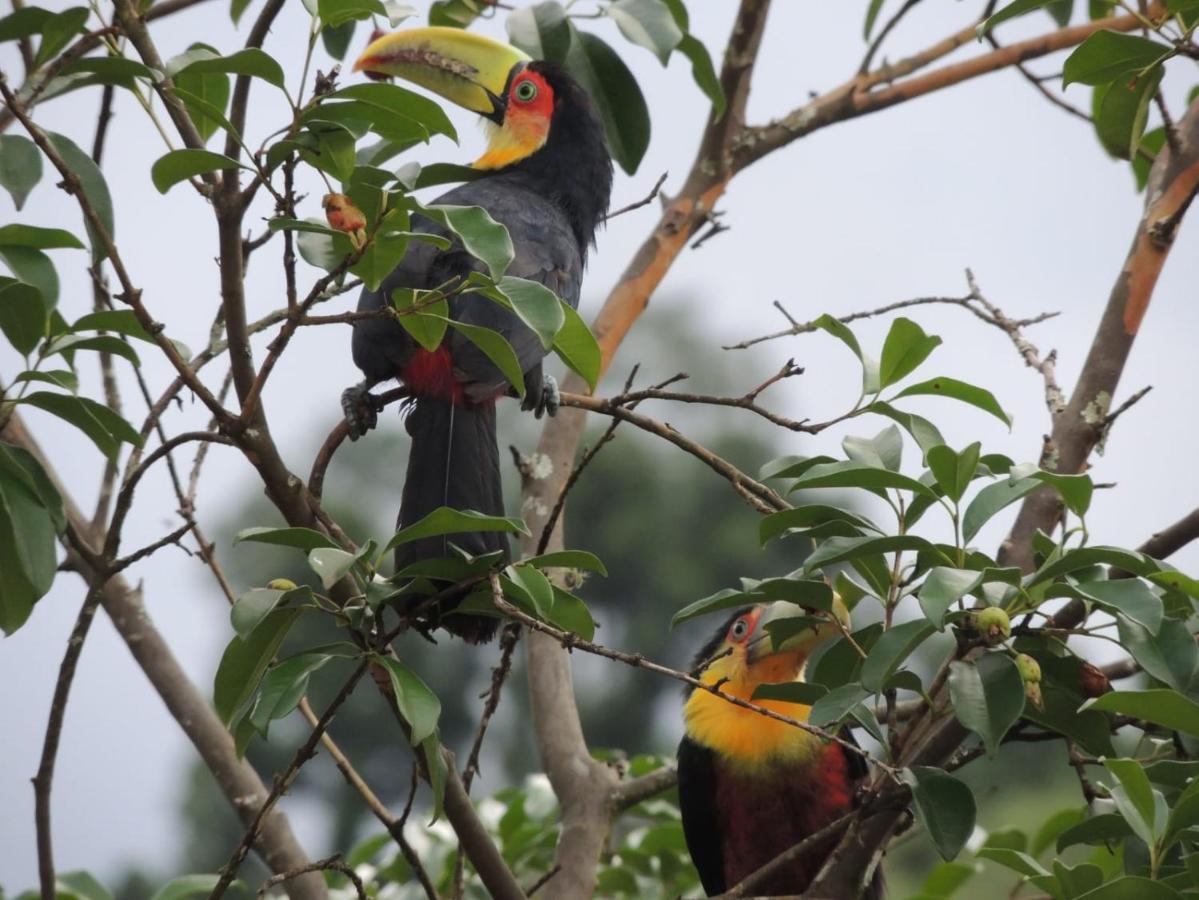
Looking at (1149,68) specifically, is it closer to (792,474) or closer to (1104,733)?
(792,474)

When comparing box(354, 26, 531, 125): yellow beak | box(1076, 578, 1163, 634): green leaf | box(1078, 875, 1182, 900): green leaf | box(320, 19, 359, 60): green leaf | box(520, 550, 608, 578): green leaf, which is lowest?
box(1078, 875, 1182, 900): green leaf

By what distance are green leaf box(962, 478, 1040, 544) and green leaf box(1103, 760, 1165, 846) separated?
37 cm

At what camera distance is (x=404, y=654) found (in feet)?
40.7

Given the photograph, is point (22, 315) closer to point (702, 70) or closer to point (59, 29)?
point (59, 29)

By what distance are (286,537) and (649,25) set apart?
1541mm

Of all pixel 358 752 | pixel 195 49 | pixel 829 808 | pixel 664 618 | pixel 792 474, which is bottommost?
pixel 829 808

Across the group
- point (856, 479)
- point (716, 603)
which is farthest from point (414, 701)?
point (856, 479)

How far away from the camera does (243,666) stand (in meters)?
2.03

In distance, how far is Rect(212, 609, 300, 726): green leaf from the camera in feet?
6.61

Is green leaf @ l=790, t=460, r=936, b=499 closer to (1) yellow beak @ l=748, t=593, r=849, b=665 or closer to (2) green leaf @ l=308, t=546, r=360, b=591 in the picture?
(2) green leaf @ l=308, t=546, r=360, b=591

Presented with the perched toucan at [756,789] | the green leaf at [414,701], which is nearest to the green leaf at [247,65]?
the green leaf at [414,701]

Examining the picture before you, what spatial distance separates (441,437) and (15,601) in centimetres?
→ 94

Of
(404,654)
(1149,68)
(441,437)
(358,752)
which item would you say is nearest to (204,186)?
(441,437)

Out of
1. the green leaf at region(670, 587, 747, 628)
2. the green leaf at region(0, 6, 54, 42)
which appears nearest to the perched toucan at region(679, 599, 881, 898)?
the green leaf at region(670, 587, 747, 628)
